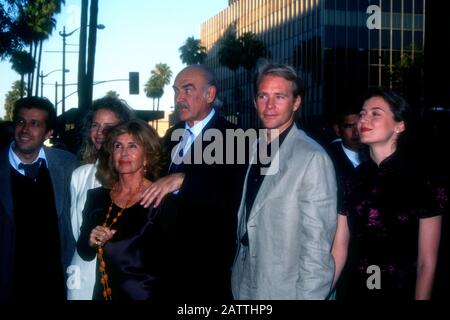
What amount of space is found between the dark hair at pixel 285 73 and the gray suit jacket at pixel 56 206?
170cm

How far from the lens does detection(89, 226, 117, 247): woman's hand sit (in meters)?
3.36

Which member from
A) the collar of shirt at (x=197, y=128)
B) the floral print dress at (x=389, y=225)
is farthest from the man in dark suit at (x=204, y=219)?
the floral print dress at (x=389, y=225)

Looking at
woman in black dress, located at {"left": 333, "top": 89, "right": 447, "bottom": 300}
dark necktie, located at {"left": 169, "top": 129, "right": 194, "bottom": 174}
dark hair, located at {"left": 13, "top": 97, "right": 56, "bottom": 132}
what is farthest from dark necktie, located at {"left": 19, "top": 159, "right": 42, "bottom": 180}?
woman in black dress, located at {"left": 333, "top": 89, "right": 447, "bottom": 300}

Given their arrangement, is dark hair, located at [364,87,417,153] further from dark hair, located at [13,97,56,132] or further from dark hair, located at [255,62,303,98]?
dark hair, located at [13,97,56,132]

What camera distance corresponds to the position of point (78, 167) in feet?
14.0

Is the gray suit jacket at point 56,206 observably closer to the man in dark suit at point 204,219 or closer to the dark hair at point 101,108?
the dark hair at point 101,108

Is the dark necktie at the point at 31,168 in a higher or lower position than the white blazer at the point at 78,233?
higher

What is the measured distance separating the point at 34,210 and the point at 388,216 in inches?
96.1

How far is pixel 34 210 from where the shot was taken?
4.10m

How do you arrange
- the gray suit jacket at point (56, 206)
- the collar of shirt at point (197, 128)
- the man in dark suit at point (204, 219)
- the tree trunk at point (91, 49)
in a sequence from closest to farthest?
the man in dark suit at point (204, 219), the gray suit jacket at point (56, 206), the collar of shirt at point (197, 128), the tree trunk at point (91, 49)

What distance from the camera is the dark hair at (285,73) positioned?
348cm

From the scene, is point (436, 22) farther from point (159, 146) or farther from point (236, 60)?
point (236, 60)

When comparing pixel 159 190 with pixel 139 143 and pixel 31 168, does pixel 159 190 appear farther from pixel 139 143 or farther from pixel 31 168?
pixel 31 168

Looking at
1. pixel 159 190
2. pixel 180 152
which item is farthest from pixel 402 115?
pixel 180 152
